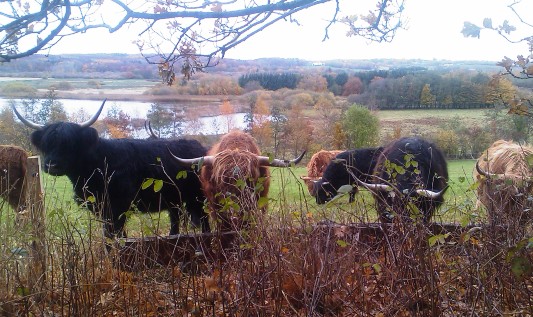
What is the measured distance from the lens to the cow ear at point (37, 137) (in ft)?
18.8

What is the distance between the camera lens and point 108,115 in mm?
6520

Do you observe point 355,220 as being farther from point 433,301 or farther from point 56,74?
point 56,74

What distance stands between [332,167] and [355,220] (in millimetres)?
5241

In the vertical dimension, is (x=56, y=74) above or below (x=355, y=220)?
above

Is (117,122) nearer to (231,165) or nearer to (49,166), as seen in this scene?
(49,166)

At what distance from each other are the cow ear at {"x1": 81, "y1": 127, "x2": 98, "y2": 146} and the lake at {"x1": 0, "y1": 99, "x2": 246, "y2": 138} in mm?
458

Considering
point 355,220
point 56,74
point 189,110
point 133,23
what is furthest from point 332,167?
point 133,23

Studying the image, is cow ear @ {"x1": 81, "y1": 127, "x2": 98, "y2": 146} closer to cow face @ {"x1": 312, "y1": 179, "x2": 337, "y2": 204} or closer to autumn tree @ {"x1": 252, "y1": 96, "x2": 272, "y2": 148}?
autumn tree @ {"x1": 252, "y1": 96, "x2": 272, "y2": 148}

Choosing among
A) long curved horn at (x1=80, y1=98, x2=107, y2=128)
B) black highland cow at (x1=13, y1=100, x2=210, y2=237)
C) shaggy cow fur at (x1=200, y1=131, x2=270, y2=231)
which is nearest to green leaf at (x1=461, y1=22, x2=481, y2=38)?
shaggy cow fur at (x1=200, y1=131, x2=270, y2=231)

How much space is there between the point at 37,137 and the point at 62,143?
0.41m

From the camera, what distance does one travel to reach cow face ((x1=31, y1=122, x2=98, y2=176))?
5.52 m

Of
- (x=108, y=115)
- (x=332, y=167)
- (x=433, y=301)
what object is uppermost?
(x=108, y=115)

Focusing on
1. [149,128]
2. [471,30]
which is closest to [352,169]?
[149,128]

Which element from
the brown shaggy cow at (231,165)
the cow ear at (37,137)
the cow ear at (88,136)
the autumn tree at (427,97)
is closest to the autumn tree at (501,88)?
the brown shaggy cow at (231,165)
